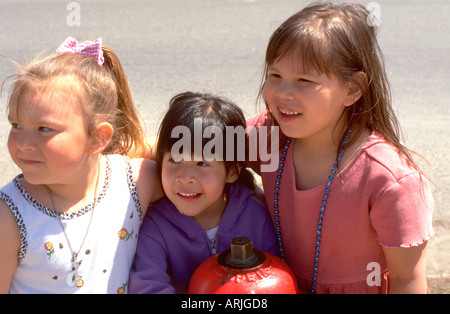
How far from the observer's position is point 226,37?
21.7 feet

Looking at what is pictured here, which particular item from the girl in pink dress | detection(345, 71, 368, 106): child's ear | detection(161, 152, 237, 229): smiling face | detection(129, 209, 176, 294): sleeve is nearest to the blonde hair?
detection(161, 152, 237, 229): smiling face

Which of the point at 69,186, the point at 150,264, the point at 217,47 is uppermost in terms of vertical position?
the point at 217,47

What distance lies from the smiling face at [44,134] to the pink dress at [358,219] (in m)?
0.93

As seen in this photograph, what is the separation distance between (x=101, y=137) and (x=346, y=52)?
1.04 meters

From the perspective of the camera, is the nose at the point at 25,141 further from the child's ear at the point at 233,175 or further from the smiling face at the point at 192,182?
the child's ear at the point at 233,175

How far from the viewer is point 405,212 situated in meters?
2.28

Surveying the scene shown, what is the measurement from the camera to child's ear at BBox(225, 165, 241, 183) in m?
2.62

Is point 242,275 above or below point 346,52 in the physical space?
below

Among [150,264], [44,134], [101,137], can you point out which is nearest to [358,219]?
[150,264]

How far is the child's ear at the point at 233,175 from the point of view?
2625mm

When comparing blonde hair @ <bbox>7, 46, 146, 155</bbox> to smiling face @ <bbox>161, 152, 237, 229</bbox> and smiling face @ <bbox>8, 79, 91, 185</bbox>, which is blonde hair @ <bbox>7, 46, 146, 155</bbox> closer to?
smiling face @ <bbox>8, 79, 91, 185</bbox>

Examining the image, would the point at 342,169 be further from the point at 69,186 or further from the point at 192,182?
the point at 69,186

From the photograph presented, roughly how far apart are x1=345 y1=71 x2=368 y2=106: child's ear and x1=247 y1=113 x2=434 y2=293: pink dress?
169 millimetres

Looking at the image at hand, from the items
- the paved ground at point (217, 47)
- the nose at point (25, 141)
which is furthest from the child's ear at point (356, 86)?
the paved ground at point (217, 47)
